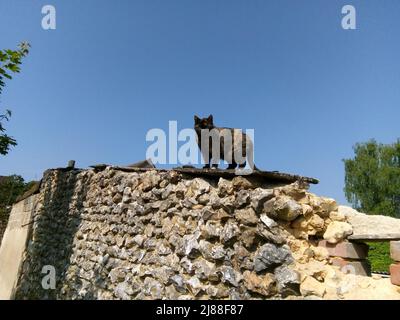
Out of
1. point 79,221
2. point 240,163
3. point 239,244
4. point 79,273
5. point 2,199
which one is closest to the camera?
point 239,244

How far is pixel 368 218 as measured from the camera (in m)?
2.81

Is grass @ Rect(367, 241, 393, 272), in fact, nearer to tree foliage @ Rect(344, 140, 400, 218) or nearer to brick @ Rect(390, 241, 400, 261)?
brick @ Rect(390, 241, 400, 261)

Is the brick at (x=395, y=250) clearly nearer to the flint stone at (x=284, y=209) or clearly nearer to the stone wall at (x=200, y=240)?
the stone wall at (x=200, y=240)

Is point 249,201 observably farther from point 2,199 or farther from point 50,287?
point 2,199

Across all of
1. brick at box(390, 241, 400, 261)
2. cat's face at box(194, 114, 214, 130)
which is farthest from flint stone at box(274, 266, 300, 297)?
cat's face at box(194, 114, 214, 130)

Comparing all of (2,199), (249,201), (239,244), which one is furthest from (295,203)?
(2,199)

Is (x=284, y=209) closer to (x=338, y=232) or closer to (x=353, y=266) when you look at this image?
(x=338, y=232)

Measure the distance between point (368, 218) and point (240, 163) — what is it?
132cm

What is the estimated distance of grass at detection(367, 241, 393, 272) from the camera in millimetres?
7561

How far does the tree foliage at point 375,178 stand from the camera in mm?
31141

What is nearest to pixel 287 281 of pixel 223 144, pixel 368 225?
pixel 368 225

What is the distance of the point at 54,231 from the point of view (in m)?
6.88

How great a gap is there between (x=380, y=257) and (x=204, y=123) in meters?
7.08
